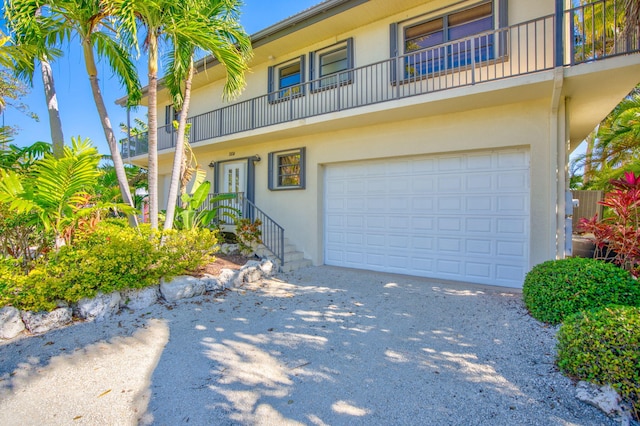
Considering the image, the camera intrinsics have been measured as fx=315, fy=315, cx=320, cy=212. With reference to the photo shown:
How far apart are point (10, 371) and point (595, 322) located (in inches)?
247

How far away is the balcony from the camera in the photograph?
573cm

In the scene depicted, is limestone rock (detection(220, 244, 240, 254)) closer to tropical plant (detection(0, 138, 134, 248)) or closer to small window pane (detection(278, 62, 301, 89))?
tropical plant (detection(0, 138, 134, 248))

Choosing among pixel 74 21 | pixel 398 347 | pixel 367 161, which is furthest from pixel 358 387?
pixel 74 21

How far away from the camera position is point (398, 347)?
4.07m

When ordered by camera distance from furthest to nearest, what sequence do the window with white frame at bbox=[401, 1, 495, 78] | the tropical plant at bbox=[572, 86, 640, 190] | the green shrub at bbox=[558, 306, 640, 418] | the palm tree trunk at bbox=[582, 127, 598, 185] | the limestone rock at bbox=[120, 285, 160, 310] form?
the palm tree trunk at bbox=[582, 127, 598, 185], the tropical plant at bbox=[572, 86, 640, 190], the window with white frame at bbox=[401, 1, 495, 78], the limestone rock at bbox=[120, 285, 160, 310], the green shrub at bbox=[558, 306, 640, 418]

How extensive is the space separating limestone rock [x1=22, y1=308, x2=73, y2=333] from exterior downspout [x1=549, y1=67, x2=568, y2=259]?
28.3 ft

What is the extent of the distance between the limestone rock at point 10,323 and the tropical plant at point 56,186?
119cm

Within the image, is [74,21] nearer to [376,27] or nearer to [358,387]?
[376,27]

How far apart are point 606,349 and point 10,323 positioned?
23.4 feet

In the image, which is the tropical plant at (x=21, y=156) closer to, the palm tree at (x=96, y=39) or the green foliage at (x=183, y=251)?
the palm tree at (x=96, y=39)

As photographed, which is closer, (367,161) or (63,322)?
(63,322)

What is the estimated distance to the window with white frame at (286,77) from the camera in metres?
10.2

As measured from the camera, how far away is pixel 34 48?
6.12 meters

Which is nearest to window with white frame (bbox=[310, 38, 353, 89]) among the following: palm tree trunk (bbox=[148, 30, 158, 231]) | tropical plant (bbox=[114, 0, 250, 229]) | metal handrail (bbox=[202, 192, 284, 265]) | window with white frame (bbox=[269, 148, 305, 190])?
window with white frame (bbox=[269, 148, 305, 190])
